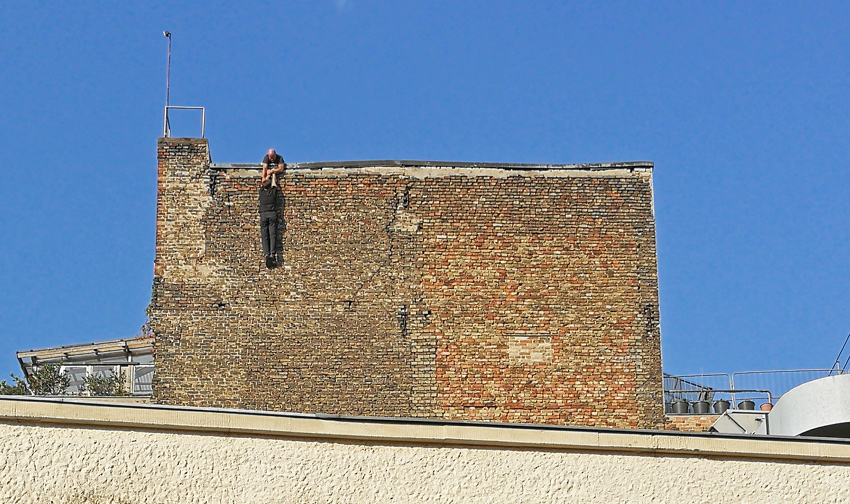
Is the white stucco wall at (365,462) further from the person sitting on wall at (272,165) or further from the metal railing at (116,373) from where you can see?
the metal railing at (116,373)

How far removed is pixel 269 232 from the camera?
22.6m

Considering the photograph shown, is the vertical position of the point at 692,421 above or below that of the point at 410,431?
above

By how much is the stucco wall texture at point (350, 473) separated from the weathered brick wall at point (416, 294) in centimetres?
1178

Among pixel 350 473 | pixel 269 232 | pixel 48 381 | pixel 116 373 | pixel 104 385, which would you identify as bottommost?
pixel 350 473

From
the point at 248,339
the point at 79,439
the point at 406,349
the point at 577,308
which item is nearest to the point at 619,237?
the point at 577,308

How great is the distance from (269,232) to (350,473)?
13112 mm

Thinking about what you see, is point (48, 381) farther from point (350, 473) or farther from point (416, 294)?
point (350, 473)

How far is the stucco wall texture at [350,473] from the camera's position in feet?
31.6

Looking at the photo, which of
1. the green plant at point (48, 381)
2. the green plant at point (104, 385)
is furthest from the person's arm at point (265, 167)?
the green plant at point (48, 381)

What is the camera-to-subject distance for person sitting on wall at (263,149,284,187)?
75.3 ft

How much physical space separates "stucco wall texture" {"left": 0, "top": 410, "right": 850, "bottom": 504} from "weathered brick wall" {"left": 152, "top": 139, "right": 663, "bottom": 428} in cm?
1178

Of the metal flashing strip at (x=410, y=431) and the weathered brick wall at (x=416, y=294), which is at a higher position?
the weathered brick wall at (x=416, y=294)

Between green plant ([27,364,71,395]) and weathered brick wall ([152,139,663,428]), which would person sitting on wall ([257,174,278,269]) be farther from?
green plant ([27,364,71,395])

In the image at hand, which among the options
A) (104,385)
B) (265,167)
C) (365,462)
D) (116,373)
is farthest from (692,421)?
(365,462)
